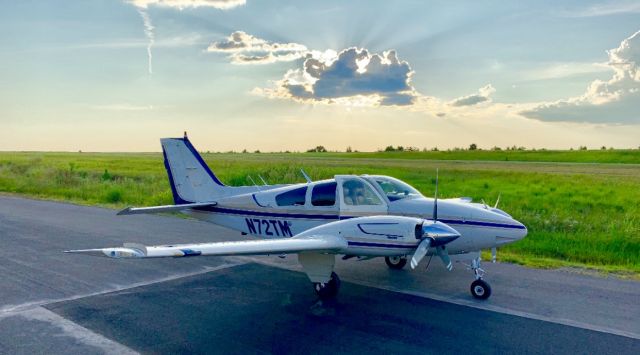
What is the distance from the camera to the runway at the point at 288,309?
661cm

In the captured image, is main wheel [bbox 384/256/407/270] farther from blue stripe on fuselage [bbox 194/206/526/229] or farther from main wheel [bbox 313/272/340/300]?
main wheel [bbox 313/272/340/300]

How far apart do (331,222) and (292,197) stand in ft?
4.35

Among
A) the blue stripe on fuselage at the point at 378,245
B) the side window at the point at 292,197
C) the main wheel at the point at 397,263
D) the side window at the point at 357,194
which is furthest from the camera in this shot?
the main wheel at the point at 397,263

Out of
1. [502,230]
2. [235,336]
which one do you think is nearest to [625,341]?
[502,230]

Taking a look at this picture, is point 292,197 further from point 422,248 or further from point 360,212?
point 422,248

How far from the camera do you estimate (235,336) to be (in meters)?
6.87

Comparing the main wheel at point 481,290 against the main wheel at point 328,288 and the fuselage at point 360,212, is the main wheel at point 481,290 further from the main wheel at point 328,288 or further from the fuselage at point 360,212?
the main wheel at point 328,288

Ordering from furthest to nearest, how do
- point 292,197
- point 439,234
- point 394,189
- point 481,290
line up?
point 292,197, point 394,189, point 481,290, point 439,234

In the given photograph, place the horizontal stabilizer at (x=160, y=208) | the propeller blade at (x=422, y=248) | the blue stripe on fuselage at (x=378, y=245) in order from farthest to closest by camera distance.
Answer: the horizontal stabilizer at (x=160, y=208)
the blue stripe on fuselage at (x=378, y=245)
the propeller blade at (x=422, y=248)

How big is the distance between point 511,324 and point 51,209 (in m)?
21.8

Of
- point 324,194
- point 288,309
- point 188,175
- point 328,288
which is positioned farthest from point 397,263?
point 188,175

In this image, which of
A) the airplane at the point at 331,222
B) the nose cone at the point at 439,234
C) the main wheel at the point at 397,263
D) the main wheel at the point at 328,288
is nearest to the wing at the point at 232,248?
the airplane at the point at 331,222

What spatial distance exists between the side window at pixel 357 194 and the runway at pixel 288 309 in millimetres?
1795

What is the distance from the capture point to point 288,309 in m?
8.12
